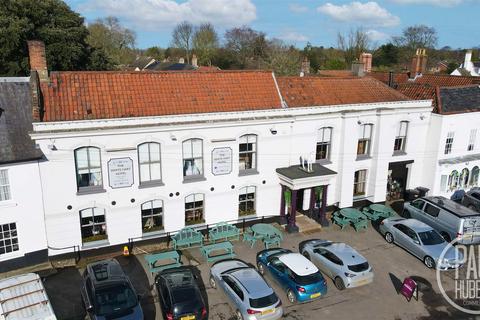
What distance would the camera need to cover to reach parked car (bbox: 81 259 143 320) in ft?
44.8

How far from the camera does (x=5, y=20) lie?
31.7m

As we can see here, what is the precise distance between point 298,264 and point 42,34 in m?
31.0

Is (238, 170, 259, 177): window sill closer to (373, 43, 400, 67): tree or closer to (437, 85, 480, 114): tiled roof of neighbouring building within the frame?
(437, 85, 480, 114): tiled roof of neighbouring building

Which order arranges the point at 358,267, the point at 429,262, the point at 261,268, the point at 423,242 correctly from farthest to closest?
the point at 423,242
the point at 429,262
the point at 261,268
the point at 358,267

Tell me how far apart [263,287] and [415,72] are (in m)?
27.2

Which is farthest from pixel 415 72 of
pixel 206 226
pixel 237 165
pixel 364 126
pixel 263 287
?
pixel 263 287

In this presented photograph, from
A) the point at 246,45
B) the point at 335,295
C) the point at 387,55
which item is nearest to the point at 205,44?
the point at 246,45

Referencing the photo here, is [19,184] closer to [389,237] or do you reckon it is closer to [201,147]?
[201,147]

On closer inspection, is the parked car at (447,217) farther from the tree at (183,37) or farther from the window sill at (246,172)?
the tree at (183,37)

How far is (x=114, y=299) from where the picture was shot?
552 inches

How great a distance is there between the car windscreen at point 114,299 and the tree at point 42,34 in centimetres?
2690

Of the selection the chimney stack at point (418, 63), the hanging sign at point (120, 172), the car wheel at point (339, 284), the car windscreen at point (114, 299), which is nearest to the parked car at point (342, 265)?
the car wheel at point (339, 284)

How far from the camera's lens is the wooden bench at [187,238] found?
20.0 m

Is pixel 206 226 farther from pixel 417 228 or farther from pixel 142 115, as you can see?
pixel 417 228
